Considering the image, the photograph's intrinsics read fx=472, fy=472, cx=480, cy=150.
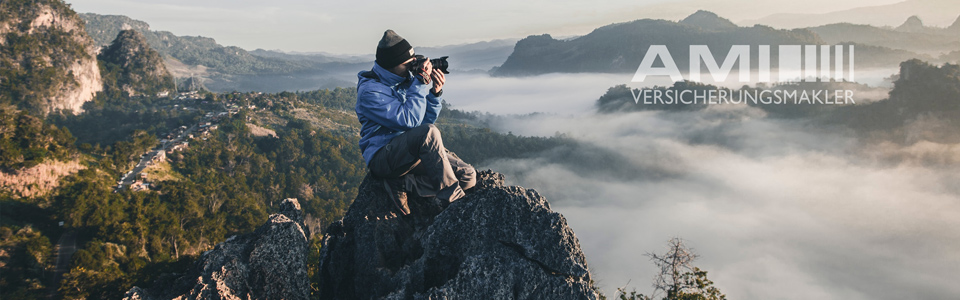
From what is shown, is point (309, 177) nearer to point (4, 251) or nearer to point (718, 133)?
point (4, 251)

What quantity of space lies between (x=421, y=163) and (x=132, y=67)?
158 metres

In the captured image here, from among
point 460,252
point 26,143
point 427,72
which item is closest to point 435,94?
point 427,72

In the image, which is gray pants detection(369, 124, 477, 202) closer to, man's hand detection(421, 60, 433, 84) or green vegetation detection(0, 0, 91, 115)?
man's hand detection(421, 60, 433, 84)

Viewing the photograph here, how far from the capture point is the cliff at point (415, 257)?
17.4ft

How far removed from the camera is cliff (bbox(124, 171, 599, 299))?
532 cm

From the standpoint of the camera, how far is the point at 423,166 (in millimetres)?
6297

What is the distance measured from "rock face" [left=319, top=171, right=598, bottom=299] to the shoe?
0.72 ft

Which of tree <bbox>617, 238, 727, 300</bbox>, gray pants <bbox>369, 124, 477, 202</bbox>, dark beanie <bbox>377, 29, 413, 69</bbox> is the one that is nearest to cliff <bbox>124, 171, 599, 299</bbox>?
gray pants <bbox>369, 124, 477, 202</bbox>

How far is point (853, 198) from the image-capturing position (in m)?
148

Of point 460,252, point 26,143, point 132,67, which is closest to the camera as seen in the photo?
point 460,252

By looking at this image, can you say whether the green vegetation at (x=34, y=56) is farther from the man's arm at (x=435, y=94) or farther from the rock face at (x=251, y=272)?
the man's arm at (x=435, y=94)

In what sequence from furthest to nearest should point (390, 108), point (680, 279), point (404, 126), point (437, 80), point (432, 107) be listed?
point (680, 279) → point (432, 107) → point (437, 80) → point (404, 126) → point (390, 108)

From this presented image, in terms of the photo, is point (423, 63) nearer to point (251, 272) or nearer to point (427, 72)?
point (427, 72)

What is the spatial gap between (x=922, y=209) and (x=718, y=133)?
67.5 metres
